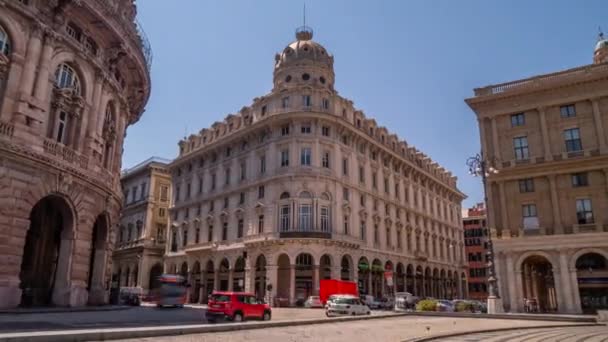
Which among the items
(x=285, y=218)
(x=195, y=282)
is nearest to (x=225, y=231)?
(x=195, y=282)

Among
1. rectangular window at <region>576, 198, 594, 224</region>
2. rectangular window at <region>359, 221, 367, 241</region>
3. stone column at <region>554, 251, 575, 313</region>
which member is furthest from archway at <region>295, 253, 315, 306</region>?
rectangular window at <region>576, 198, 594, 224</region>

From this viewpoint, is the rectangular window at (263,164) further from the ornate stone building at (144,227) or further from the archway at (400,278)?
the ornate stone building at (144,227)

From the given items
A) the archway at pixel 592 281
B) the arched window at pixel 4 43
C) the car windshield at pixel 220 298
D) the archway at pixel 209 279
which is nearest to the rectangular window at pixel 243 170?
the archway at pixel 209 279

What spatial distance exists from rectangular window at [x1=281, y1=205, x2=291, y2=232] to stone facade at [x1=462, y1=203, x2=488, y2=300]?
176 ft

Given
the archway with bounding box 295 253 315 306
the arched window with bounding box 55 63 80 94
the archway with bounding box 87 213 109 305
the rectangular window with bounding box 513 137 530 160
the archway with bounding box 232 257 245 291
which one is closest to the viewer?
the arched window with bounding box 55 63 80 94

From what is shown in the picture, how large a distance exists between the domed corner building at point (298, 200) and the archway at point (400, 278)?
0.12 meters

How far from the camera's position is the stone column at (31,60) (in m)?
20.8

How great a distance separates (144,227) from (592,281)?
5296cm

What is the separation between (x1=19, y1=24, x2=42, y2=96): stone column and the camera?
20.8 m

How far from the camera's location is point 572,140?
33.5 meters

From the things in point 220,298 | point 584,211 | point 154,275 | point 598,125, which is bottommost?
point 220,298

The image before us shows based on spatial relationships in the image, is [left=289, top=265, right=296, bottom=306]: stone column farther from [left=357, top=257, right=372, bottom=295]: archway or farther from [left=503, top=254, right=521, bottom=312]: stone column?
[left=503, top=254, right=521, bottom=312]: stone column

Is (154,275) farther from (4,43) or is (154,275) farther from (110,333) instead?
(110,333)

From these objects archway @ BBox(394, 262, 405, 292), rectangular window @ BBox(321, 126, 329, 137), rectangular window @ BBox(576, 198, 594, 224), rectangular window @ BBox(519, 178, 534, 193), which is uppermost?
rectangular window @ BBox(321, 126, 329, 137)
